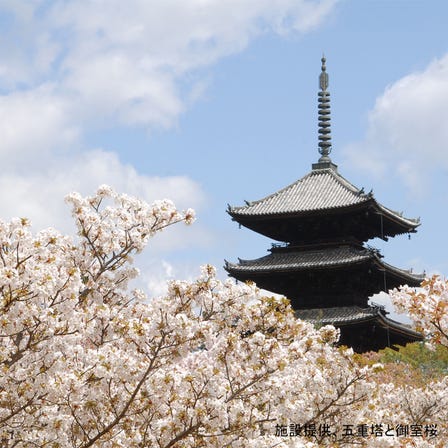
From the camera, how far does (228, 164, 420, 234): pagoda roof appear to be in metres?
40.2

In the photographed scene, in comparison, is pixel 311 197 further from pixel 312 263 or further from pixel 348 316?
pixel 348 316

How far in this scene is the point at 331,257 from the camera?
4047cm

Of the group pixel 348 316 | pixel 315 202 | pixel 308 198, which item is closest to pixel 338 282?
pixel 348 316

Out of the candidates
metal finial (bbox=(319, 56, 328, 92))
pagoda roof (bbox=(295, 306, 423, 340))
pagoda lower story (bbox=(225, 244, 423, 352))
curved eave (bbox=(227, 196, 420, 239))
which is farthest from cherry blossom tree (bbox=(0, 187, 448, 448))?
metal finial (bbox=(319, 56, 328, 92))

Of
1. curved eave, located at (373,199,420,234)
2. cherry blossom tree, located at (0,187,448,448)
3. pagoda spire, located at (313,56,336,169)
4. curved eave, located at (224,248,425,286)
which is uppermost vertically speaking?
pagoda spire, located at (313,56,336,169)

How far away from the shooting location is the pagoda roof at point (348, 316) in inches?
1499

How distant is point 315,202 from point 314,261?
2.69 m

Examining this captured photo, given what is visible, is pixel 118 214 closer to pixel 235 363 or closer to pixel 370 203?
pixel 235 363

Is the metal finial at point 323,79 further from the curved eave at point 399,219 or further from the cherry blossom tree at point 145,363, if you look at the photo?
the cherry blossom tree at point 145,363

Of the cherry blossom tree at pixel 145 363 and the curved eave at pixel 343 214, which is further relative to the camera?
the curved eave at pixel 343 214

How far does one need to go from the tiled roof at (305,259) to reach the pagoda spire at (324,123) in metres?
5.18

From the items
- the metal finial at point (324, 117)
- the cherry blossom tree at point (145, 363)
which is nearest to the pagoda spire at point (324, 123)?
the metal finial at point (324, 117)

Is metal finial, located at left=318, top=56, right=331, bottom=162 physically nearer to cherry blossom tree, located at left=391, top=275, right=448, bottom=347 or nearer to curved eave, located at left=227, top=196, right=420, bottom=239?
curved eave, located at left=227, top=196, right=420, bottom=239

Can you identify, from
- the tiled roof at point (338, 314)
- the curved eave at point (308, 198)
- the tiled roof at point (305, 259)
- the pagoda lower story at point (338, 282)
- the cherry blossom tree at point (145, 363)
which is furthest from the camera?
the curved eave at point (308, 198)
